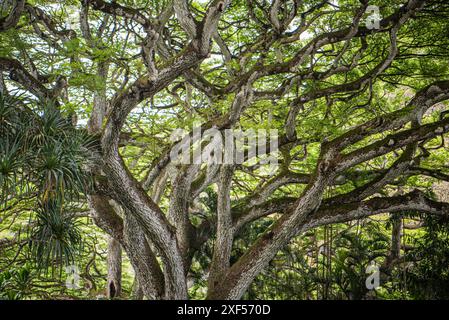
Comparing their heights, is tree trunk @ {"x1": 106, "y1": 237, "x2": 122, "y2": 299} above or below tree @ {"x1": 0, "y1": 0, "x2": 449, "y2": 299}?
below

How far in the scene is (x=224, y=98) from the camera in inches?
259

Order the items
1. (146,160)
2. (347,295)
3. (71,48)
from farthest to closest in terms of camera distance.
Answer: (146,160) < (347,295) < (71,48)

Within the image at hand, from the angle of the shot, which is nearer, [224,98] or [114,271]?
[224,98]

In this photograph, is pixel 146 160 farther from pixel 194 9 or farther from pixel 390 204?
pixel 390 204

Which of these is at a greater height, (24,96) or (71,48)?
(71,48)

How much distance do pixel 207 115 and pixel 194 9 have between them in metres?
1.59

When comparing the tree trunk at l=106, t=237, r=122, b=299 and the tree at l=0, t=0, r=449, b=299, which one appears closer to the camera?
the tree at l=0, t=0, r=449, b=299

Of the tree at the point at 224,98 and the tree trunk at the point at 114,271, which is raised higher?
the tree at the point at 224,98

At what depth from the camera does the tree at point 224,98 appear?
545 cm

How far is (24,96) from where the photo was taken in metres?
4.85

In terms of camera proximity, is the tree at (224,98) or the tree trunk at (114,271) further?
the tree trunk at (114,271)

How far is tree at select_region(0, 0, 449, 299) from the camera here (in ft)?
17.9

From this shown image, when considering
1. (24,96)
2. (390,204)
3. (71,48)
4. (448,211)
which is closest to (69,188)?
(24,96)

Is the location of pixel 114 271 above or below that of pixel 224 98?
below
